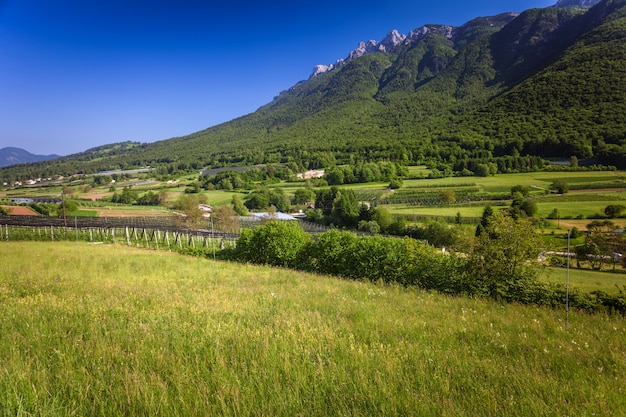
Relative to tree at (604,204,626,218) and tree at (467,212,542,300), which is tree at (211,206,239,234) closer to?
tree at (467,212,542,300)

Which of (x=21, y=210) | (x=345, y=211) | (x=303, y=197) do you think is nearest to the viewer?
(x=21, y=210)

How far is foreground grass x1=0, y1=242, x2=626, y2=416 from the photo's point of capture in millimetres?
2389

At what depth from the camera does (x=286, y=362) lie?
3053mm

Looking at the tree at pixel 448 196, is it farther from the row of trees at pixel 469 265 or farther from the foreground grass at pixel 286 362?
the foreground grass at pixel 286 362

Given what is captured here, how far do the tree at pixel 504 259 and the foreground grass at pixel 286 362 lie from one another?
5.17 m

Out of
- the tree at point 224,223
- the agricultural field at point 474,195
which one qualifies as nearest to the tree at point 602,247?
the agricultural field at point 474,195

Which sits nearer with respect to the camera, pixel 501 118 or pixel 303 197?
pixel 303 197

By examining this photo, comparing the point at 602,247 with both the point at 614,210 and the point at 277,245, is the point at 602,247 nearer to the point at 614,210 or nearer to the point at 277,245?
the point at 277,245

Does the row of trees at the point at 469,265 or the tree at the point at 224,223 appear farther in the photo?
the tree at the point at 224,223

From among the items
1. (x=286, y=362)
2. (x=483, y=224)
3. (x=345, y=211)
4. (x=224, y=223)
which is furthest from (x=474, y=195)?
(x=286, y=362)

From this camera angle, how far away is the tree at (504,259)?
10836 mm

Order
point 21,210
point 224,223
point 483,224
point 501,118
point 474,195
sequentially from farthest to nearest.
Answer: point 501,118 → point 474,195 → point 21,210 → point 224,223 → point 483,224

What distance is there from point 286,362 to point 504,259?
11.3 metres

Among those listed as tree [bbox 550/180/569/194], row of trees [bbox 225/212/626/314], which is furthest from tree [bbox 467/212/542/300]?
tree [bbox 550/180/569/194]
